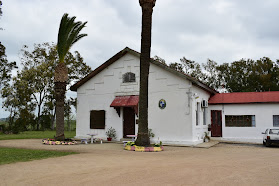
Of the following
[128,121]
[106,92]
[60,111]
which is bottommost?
[128,121]

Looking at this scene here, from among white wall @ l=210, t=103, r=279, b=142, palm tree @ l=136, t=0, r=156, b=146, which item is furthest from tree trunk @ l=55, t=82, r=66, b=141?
white wall @ l=210, t=103, r=279, b=142

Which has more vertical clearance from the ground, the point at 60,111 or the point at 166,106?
the point at 166,106

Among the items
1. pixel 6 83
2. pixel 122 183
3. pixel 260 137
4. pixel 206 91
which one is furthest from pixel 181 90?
pixel 6 83

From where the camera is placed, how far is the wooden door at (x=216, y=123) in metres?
18.9

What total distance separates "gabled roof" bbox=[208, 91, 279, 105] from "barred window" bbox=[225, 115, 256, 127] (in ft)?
3.51

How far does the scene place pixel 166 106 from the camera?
1602cm

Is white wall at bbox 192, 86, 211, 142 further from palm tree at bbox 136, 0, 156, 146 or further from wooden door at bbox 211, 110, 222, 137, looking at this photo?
palm tree at bbox 136, 0, 156, 146

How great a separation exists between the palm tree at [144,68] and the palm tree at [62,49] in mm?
4735

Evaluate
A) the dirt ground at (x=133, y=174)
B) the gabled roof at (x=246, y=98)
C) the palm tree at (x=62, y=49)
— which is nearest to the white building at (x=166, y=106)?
the gabled roof at (x=246, y=98)

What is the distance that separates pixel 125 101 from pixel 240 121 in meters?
8.22

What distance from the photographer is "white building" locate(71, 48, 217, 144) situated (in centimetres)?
1548

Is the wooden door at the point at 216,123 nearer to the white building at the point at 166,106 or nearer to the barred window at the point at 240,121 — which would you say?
the white building at the point at 166,106

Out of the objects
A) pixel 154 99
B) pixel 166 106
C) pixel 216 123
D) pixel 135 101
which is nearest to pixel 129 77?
pixel 135 101

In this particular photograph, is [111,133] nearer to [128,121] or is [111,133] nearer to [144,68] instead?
[128,121]
